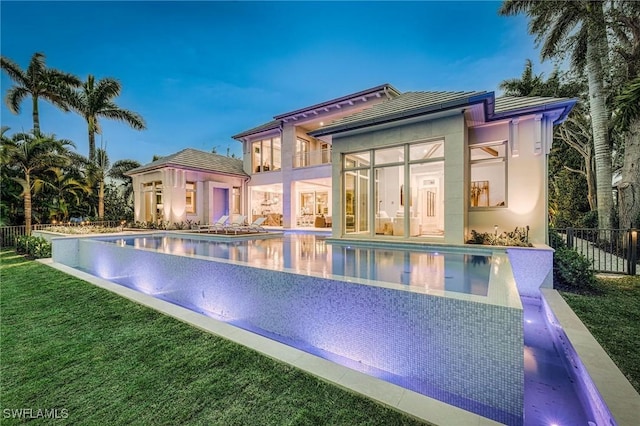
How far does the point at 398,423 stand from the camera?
9.14 ft

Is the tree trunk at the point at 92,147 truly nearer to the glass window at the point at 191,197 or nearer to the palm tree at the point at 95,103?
the palm tree at the point at 95,103

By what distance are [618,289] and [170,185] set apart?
2190 centimetres

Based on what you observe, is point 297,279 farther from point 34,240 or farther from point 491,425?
point 34,240

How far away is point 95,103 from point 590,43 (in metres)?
31.3

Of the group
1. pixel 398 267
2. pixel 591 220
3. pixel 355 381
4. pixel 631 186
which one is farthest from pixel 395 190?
pixel 591 220

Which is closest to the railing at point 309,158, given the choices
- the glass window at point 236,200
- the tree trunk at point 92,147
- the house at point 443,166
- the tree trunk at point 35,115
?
the glass window at point 236,200

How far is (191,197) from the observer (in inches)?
816

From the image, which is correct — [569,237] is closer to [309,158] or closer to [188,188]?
[309,158]

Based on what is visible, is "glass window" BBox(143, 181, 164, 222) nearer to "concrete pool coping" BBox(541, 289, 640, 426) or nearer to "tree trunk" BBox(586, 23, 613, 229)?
"concrete pool coping" BBox(541, 289, 640, 426)

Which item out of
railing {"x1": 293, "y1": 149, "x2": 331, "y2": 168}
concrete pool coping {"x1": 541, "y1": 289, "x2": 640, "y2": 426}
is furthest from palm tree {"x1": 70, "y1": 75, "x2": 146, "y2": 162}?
concrete pool coping {"x1": 541, "y1": 289, "x2": 640, "y2": 426}

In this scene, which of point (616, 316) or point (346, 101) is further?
point (346, 101)

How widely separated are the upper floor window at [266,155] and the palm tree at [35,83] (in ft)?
49.2

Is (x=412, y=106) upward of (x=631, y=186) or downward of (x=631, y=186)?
upward

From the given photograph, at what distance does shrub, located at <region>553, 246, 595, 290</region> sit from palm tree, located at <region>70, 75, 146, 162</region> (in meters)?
28.3
